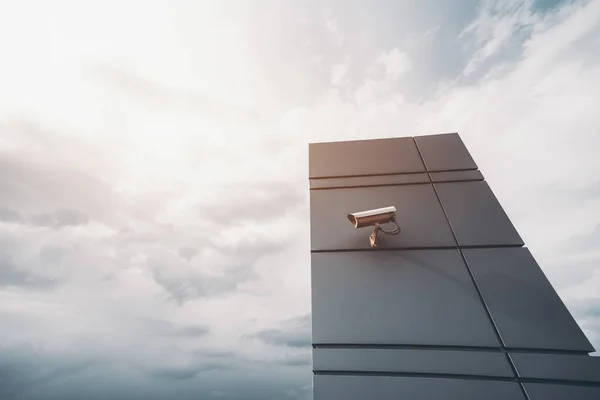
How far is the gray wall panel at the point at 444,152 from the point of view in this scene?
407 centimetres

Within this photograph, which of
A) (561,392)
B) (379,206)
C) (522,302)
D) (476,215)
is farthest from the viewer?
(379,206)

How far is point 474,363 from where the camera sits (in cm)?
245

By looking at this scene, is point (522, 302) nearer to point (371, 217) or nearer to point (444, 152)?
point (371, 217)

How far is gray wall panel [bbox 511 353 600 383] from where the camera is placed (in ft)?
7.70

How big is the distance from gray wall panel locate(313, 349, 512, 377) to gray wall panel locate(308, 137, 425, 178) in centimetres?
229

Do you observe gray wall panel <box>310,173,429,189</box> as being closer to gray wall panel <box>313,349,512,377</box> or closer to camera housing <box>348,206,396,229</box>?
camera housing <box>348,206,396,229</box>

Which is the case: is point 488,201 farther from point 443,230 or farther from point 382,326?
point 382,326

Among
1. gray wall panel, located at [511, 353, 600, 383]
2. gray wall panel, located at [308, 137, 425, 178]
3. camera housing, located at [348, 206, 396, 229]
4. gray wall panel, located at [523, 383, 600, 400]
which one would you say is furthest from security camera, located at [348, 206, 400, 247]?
gray wall panel, located at [523, 383, 600, 400]

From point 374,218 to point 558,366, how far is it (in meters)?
1.89

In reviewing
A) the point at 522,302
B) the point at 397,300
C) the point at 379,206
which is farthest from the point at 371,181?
the point at 522,302

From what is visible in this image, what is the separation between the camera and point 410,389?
2.32 meters

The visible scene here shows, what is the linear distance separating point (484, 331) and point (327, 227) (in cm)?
179

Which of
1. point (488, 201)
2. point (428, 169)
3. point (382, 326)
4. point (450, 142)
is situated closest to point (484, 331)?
point (382, 326)

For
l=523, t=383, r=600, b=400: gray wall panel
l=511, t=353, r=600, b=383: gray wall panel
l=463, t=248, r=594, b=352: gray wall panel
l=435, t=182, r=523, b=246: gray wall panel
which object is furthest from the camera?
l=435, t=182, r=523, b=246: gray wall panel
